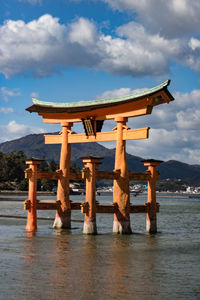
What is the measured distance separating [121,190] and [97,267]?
8.49 meters

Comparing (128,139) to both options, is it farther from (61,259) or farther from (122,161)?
(61,259)

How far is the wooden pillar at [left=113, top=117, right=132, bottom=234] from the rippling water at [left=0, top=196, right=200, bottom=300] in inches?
26.4

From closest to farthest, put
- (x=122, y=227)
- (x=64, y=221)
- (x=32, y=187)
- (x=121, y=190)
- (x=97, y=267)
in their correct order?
(x=97, y=267) < (x=122, y=227) < (x=121, y=190) < (x=32, y=187) < (x=64, y=221)

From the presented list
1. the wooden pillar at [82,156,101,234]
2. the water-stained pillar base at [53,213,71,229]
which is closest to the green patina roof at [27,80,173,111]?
the wooden pillar at [82,156,101,234]

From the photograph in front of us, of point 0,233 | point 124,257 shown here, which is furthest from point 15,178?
point 124,257

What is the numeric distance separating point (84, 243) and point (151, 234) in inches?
210

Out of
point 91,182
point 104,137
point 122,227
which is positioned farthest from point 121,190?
point 104,137

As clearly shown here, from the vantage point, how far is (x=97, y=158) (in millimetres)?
23000

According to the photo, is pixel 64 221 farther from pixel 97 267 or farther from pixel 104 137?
pixel 97 267

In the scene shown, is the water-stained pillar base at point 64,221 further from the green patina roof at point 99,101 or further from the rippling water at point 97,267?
the green patina roof at point 99,101

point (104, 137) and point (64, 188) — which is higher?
point (104, 137)

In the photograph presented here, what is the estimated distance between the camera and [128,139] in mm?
23859

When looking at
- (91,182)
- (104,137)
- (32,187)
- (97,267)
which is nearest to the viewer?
(97,267)

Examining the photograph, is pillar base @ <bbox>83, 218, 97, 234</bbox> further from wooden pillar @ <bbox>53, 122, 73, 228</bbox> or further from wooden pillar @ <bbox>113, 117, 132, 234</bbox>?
wooden pillar @ <bbox>53, 122, 73, 228</bbox>
